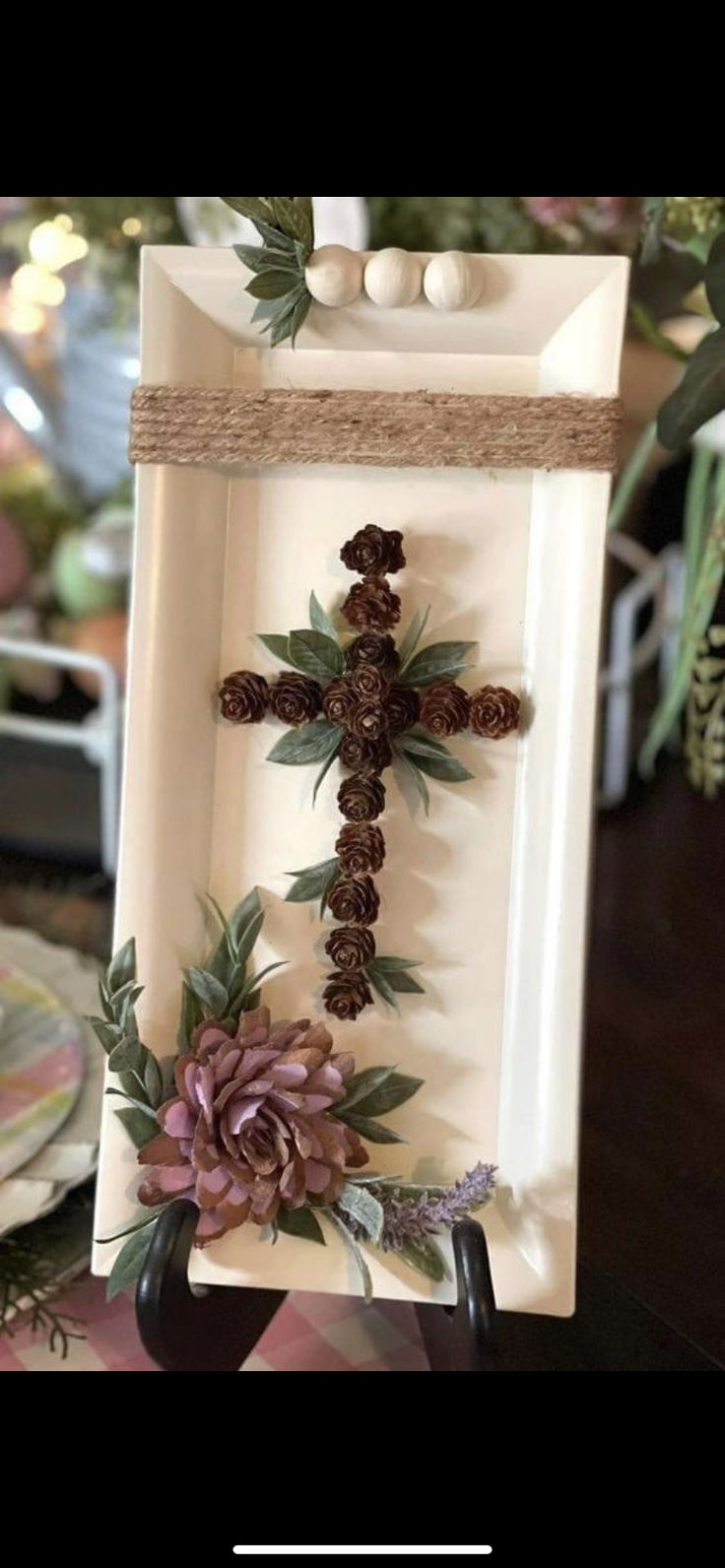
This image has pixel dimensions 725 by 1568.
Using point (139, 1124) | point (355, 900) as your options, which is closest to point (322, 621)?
point (355, 900)

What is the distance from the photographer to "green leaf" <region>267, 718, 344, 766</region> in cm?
57

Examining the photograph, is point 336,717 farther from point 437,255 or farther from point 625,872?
point 625,872

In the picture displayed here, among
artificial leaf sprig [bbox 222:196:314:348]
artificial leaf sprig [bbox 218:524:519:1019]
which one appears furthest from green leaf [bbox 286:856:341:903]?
artificial leaf sprig [bbox 222:196:314:348]

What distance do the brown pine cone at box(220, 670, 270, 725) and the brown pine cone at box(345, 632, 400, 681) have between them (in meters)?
0.04

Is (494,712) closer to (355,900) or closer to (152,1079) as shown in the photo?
(355,900)

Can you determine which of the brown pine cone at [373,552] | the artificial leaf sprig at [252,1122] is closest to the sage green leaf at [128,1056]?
the artificial leaf sprig at [252,1122]

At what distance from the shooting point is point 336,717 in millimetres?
558

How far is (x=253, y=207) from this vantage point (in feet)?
1.77

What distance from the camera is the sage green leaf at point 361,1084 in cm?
56

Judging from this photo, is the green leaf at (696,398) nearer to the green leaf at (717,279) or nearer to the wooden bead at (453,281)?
the green leaf at (717,279)

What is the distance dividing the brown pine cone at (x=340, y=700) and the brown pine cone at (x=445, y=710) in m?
0.03

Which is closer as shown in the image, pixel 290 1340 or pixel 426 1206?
pixel 426 1206

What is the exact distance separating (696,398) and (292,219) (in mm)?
203

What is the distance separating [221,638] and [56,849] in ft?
2.96
